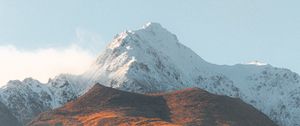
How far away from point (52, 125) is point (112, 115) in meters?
16.9

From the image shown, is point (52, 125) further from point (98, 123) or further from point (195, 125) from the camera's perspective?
point (195, 125)

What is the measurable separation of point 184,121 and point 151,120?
1293 cm

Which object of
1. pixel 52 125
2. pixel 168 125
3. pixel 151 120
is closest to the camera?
pixel 168 125

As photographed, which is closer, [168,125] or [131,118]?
[168,125]

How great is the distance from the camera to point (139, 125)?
179750 mm

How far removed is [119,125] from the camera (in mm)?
182375

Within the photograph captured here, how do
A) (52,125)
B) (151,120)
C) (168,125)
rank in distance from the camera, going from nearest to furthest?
(168,125) → (151,120) → (52,125)

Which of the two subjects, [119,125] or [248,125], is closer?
[119,125]

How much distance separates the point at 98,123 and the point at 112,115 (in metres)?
10.7

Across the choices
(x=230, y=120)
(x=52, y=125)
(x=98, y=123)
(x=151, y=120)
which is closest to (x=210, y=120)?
(x=230, y=120)

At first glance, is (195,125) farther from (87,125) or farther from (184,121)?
(87,125)

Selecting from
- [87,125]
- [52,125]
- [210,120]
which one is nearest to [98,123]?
[87,125]

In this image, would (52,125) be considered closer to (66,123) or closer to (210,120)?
(66,123)

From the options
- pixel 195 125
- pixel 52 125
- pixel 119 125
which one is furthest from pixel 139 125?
pixel 52 125
